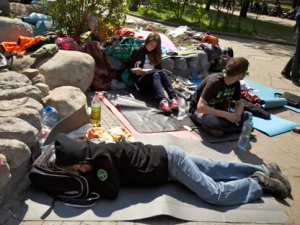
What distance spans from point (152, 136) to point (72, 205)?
169cm

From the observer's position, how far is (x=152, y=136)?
14.4ft

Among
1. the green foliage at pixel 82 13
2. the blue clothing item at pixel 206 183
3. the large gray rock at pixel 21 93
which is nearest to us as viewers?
the blue clothing item at pixel 206 183

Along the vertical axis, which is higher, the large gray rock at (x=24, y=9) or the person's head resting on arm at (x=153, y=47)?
the person's head resting on arm at (x=153, y=47)

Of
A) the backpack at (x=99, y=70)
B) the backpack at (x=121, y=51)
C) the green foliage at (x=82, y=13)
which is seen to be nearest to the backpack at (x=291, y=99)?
the backpack at (x=121, y=51)

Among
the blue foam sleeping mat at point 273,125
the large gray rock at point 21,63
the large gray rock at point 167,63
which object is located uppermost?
the large gray rock at point 21,63

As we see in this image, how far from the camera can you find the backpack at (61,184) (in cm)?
289

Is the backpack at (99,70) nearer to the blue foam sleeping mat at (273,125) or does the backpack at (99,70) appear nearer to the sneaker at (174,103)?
the sneaker at (174,103)

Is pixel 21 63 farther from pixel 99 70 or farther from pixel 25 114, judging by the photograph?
pixel 25 114

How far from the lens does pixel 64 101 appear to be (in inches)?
167

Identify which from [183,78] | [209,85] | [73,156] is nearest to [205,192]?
[73,156]

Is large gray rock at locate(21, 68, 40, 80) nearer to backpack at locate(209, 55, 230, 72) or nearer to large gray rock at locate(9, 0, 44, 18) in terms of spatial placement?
backpack at locate(209, 55, 230, 72)

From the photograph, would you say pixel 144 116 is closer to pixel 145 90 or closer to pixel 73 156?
pixel 145 90

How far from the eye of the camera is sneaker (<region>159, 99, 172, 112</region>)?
208 inches

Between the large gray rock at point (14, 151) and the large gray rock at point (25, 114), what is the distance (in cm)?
45
